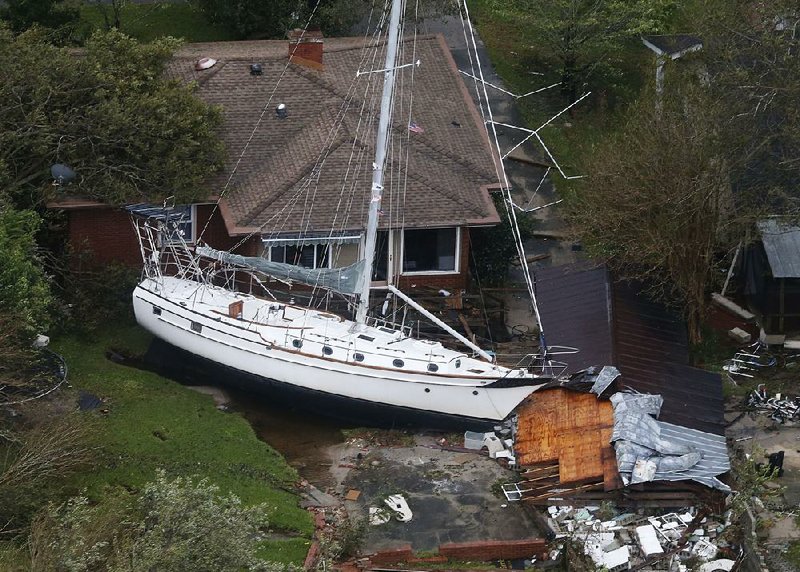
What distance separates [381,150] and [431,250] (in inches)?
211

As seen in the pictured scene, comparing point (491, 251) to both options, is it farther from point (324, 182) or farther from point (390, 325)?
point (324, 182)

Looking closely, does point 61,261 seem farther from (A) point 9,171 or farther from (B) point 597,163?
(B) point 597,163

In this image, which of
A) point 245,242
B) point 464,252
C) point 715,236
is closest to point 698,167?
point 715,236

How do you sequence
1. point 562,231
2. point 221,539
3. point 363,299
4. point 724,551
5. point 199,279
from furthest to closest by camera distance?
point 562,231 < point 199,279 < point 363,299 < point 724,551 < point 221,539

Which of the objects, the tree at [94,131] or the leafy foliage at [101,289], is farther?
the leafy foliage at [101,289]

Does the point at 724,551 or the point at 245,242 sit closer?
the point at 724,551

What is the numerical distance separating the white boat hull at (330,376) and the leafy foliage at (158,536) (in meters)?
7.69

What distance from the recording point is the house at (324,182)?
109 feet

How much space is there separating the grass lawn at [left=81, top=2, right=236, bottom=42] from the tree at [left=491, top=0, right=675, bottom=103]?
9921 millimetres

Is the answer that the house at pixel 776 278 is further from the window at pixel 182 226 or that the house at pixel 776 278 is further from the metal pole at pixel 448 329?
the window at pixel 182 226

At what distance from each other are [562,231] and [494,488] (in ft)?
39.0

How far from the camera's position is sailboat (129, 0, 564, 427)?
30016 mm

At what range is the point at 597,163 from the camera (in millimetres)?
32562

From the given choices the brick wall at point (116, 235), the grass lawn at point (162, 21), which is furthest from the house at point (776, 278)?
the grass lawn at point (162, 21)
